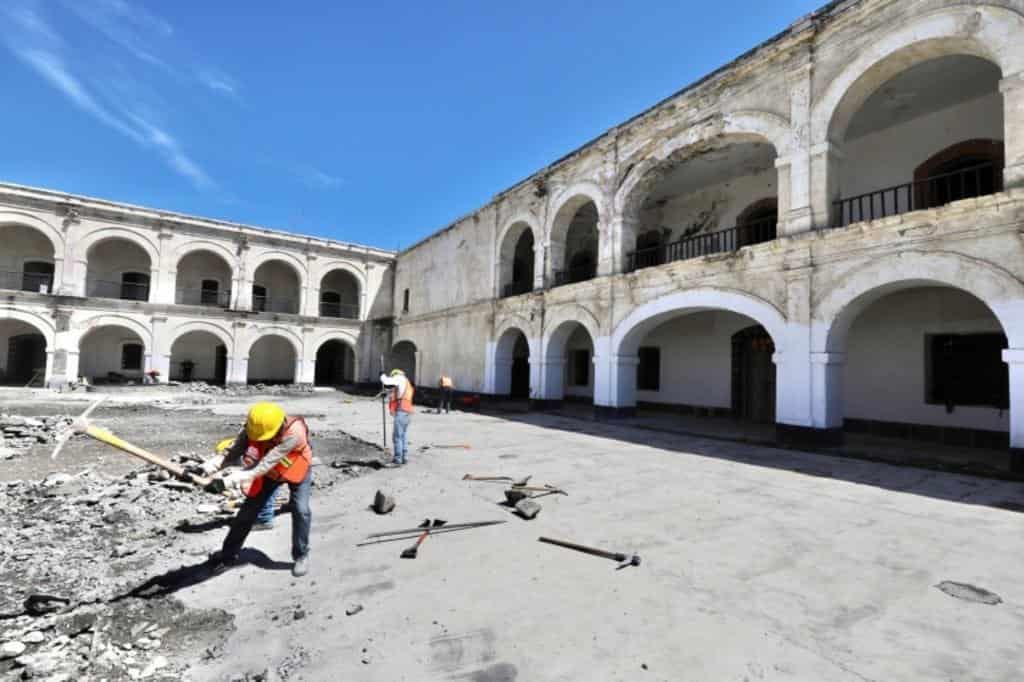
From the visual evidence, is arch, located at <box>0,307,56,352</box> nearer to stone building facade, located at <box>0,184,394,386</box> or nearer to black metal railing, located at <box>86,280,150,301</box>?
stone building facade, located at <box>0,184,394,386</box>

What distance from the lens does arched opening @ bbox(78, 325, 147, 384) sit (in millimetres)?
23312

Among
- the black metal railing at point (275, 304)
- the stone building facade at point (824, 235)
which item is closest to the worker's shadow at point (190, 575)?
the stone building facade at point (824, 235)

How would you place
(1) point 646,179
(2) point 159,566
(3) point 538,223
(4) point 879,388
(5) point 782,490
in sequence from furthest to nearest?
(3) point 538,223, (1) point 646,179, (4) point 879,388, (5) point 782,490, (2) point 159,566

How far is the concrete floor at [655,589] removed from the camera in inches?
101

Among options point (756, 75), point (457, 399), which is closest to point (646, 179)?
point (756, 75)

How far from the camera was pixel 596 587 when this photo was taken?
3.39 m

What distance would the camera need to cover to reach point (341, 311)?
96.7ft

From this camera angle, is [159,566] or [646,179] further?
[646,179]

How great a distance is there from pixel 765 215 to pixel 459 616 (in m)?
14.1

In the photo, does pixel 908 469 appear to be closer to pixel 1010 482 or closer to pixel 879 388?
pixel 1010 482

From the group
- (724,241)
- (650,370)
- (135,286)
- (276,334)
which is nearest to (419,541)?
(724,241)

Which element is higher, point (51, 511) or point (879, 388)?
point (879, 388)

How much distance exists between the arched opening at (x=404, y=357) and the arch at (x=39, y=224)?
600 inches

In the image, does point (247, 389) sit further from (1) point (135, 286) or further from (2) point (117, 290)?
(2) point (117, 290)
